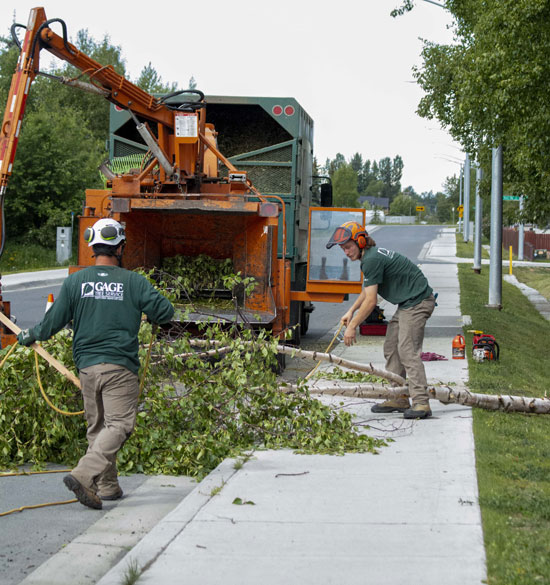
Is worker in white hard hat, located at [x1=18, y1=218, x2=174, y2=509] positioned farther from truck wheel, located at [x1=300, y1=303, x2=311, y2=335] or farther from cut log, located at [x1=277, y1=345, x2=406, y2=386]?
truck wheel, located at [x1=300, y1=303, x2=311, y2=335]

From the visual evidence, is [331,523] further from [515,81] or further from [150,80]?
[150,80]

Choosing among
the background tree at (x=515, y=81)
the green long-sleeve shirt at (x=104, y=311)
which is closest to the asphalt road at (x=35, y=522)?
the green long-sleeve shirt at (x=104, y=311)

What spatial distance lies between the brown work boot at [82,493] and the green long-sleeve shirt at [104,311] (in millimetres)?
717

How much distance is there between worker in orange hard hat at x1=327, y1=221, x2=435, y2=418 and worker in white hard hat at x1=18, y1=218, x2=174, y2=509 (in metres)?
2.53

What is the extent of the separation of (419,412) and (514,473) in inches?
76.6

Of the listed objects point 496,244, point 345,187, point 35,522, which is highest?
point 345,187

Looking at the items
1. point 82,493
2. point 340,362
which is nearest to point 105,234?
point 82,493

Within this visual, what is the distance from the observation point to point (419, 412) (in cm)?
787

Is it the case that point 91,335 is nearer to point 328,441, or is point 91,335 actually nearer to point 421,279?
point 328,441

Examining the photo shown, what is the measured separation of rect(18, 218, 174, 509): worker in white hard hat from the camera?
5.61 meters

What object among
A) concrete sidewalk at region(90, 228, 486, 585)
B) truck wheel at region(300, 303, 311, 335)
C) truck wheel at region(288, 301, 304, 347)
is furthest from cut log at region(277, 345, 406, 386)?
Answer: truck wheel at region(300, 303, 311, 335)

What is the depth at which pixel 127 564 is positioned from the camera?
430 cm

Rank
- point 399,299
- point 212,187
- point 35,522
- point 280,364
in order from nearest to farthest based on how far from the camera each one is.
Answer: point 35,522, point 399,299, point 280,364, point 212,187

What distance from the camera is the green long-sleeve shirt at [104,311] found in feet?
18.4
